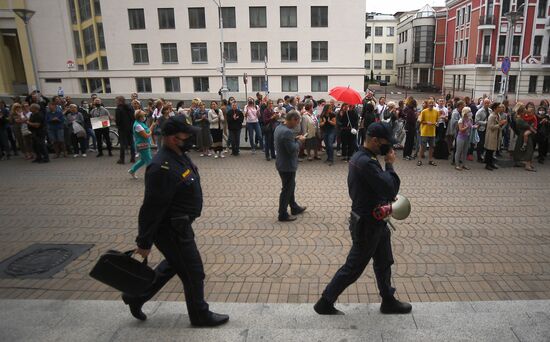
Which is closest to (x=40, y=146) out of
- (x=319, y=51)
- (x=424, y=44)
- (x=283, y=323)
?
(x=283, y=323)

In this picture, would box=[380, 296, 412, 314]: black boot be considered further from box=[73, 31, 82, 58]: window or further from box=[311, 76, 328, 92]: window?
box=[73, 31, 82, 58]: window

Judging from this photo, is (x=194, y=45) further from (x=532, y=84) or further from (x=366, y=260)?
(x=532, y=84)

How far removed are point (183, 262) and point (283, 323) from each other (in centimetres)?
120

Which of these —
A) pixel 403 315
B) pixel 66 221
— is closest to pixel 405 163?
pixel 403 315

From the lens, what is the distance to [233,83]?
40250 millimetres

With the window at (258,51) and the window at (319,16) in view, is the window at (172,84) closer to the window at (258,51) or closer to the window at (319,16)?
the window at (258,51)

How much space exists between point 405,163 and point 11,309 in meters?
10.5

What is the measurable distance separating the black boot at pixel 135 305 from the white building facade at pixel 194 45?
35780 millimetres

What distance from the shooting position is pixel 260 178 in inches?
405

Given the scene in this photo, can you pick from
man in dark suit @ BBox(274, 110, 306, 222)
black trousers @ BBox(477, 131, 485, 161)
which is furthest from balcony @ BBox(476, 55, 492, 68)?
man in dark suit @ BBox(274, 110, 306, 222)

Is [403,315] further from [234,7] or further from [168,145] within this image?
[234,7]

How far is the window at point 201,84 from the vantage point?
4006 centimetres

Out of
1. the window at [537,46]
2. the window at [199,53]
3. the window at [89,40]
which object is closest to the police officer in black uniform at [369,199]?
the window at [199,53]

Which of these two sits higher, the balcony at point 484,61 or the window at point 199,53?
the window at point 199,53
